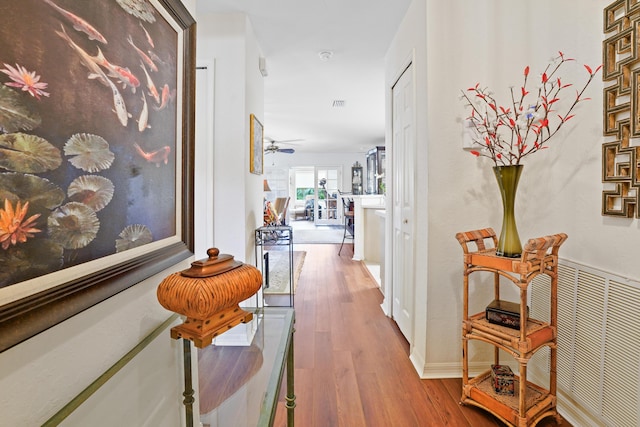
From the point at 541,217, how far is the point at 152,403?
2.10 metres

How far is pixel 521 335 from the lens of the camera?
1.39 meters

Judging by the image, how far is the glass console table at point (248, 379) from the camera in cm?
87

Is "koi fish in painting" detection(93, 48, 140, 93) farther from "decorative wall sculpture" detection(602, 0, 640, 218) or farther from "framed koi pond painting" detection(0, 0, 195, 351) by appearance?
"decorative wall sculpture" detection(602, 0, 640, 218)

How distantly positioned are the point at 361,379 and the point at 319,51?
112 inches

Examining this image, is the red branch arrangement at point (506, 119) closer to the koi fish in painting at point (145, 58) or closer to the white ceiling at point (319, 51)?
the white ceiling at point (319, 51)

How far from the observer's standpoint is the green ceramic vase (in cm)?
152

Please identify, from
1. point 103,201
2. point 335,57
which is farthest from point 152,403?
point 335,57

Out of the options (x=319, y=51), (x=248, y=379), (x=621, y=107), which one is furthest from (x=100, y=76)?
(x=319, y=51)

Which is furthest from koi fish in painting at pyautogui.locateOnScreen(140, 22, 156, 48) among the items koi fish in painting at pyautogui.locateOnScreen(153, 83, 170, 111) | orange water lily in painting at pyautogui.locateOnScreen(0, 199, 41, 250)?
orange water lily in painting at pyautogui.locateOnScreen(0, 199, 41, 250)

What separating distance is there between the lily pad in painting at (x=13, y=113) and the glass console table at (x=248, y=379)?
724mm

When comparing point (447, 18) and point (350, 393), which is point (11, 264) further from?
point (447, 18)

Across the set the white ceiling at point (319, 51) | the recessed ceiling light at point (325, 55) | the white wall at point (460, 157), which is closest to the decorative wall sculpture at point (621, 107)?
the white wall at point (460, 157)

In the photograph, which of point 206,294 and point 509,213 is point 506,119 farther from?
point 206,294

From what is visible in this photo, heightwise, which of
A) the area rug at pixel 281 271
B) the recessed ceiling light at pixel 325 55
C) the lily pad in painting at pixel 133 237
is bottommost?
the area rug at pixel 281 271
